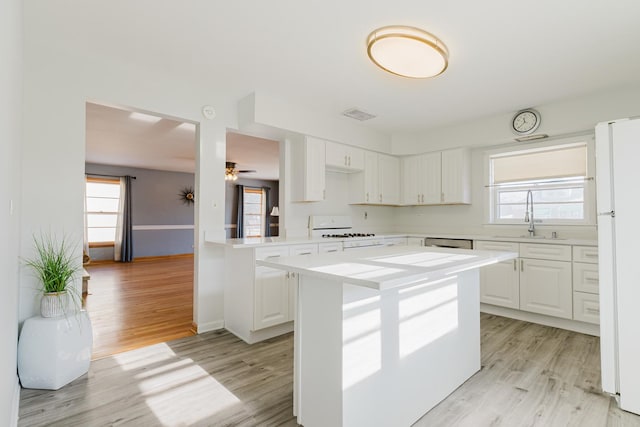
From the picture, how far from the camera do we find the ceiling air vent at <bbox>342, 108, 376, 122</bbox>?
3.82 metres

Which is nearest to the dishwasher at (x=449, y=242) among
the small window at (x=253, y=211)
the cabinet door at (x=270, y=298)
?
the cabinet door at (x=270, y=298)

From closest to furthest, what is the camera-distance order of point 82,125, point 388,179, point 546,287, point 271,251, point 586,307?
1. point 82,125
2. point 271,251
3. point 586,307
4. point 546,287
5. point 388,179

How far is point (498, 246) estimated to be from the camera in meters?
3.71

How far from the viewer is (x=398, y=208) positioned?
538cm

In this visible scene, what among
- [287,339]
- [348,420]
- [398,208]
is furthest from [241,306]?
[398,208]

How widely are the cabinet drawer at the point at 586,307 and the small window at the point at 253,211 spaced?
8.35 meters

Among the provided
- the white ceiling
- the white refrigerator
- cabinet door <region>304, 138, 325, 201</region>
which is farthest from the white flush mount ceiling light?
cabinet door <region>304, 138, 325, 201</region>

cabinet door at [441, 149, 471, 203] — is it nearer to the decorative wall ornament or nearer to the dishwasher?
the dishwasher

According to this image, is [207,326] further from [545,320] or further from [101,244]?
[101,244]

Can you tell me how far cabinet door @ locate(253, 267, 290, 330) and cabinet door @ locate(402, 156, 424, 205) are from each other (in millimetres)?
2623

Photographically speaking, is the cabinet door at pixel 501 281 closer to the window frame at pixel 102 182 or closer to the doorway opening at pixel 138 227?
the doorway opening at pixel 138 227

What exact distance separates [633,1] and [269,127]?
2.89 meters

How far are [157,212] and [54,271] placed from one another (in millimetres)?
6968

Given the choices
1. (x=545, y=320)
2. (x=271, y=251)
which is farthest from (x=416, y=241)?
(x=271, y=251)
